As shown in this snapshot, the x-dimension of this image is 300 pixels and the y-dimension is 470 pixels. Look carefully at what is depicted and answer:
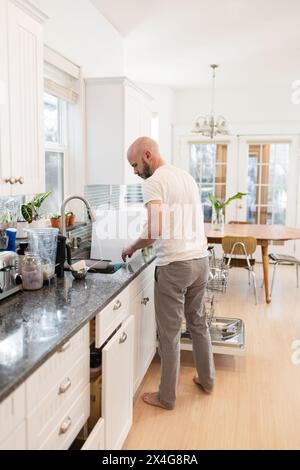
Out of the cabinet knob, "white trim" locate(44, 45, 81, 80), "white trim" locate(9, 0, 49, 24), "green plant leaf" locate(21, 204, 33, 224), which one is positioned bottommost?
"green plant leaf" locate(21, 204, 33, 224)

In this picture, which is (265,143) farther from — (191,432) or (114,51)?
(191,432)

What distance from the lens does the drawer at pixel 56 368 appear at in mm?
1212

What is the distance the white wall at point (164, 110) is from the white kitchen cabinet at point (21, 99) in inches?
180

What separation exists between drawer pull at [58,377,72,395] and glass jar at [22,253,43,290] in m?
0.61

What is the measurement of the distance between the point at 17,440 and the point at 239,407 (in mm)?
1706

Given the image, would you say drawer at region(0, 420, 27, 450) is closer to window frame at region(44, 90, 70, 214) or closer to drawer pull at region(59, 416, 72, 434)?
drawer pull at region(59, 416, 72, 434)

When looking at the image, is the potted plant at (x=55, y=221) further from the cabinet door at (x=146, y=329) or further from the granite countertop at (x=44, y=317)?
the cabinet door at (x=146, y=329)

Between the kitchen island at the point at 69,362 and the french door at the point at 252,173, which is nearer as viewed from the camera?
the kitchen island at the point at 69,362

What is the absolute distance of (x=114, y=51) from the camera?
12.7 feet

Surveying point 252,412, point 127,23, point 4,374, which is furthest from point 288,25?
point 4,374

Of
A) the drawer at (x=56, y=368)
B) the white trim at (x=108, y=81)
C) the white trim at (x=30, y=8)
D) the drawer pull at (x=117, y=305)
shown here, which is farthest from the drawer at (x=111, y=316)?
the white trim at (x=108, y=81)

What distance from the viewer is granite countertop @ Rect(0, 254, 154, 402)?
Answer: 3.95ft

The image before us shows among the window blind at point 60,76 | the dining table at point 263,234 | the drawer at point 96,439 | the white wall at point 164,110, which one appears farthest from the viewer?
the white wall at point 164,110

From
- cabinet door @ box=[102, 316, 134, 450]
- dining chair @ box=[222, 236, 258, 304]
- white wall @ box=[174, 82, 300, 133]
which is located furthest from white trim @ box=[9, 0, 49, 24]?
white wall @ box=[174, 82, 300, 133]
